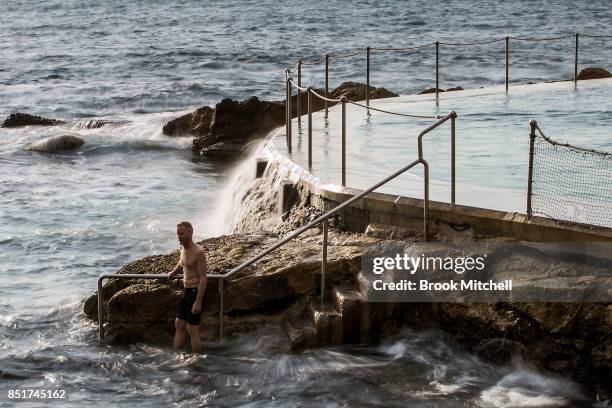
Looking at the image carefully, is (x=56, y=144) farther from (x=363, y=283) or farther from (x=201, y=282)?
(x=363, y=283)

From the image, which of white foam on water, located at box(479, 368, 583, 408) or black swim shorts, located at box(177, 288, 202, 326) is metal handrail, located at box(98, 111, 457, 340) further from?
white foam on water, located at box(479, 368, 583, 408)

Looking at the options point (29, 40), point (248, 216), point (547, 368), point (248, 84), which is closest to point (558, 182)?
point (547, 368)

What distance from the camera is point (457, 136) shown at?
50.8 ft

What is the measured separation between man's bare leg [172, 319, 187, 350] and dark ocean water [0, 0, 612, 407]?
16 centimetres

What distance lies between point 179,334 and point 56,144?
602 inches

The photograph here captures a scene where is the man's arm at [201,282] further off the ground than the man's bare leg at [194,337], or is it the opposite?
the man's arm at [201,282]

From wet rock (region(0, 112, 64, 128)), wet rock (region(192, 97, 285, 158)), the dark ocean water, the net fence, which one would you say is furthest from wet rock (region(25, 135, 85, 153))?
the net fence

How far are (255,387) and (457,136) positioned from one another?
21.5 feet

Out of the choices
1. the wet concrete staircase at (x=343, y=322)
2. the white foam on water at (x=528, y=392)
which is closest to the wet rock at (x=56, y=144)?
the wet concrete staircase at (x=343, y=322)

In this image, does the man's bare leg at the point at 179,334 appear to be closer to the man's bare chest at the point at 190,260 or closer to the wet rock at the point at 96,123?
the man's bare chest at the point at 190,260

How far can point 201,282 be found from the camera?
10.5m

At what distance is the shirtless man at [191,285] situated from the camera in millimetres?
10531

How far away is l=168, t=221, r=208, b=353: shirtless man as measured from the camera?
34.6ft

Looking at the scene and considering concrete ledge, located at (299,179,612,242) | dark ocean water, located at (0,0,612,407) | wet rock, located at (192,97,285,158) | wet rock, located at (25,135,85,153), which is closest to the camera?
dark ocean water, located at (0,0,612,407)
